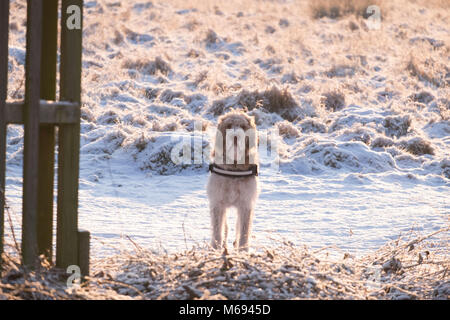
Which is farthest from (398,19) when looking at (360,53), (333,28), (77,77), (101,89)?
(77,77)

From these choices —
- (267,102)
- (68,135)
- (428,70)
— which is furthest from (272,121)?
(68,135)

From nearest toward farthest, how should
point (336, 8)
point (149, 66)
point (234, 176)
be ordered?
point (234, 176)
point (149, 66)
point (336, 8)

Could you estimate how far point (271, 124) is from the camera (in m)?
10.9

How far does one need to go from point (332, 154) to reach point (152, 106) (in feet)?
12.3

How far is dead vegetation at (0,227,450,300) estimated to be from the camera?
10.7 feet

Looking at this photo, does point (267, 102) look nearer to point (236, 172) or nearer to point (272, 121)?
point (272, 121)

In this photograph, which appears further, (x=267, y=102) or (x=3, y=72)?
(x=267, y=102)

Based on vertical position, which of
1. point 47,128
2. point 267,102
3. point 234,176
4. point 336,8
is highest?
point 336,8

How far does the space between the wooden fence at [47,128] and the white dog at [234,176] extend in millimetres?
1596

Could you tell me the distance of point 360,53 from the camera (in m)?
17.7

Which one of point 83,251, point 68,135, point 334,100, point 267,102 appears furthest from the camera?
point 334,100

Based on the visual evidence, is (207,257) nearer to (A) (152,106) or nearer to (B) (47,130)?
(B) (47,130)

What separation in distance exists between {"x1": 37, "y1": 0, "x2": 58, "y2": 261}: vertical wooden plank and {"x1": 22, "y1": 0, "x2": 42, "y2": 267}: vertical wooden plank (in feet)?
0.95

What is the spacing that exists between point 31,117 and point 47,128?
1.21 feet
